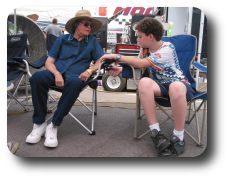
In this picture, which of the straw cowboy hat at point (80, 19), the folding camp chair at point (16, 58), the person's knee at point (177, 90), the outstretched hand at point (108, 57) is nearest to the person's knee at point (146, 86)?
the person's knee at point (177, 90)

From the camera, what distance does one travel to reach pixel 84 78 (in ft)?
6.35

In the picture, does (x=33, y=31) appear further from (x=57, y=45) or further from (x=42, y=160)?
(x=42, y=160)

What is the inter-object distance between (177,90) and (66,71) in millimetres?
733

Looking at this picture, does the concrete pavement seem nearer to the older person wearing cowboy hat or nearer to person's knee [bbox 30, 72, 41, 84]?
the older person wearing cowboy hat

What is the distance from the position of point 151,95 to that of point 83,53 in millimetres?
559

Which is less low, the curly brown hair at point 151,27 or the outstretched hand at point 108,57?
the curly brown hair at point 151,27

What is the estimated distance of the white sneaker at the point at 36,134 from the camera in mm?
1887

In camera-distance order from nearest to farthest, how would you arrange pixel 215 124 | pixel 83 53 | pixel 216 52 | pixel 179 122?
pixel 216 52 < pixel 215 124 < pixel 179 122 < pixel 83 53

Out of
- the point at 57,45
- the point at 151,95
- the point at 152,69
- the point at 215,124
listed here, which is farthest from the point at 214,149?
the point at 57,45

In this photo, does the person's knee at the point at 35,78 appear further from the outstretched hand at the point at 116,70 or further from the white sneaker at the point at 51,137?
the outstretched hand at the point at 116,70

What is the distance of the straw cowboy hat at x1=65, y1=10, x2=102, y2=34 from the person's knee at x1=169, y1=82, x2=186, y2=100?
0.70 m

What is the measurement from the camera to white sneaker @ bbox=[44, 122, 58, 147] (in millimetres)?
1833

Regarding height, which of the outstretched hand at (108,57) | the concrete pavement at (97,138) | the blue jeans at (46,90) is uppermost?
the outstretched hand at (108,57)

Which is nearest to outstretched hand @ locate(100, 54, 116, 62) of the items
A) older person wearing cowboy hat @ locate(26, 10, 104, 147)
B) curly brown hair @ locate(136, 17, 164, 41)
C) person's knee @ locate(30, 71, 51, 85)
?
older person wearing cowboy hat @ locate(26, 10, 104, 147)
